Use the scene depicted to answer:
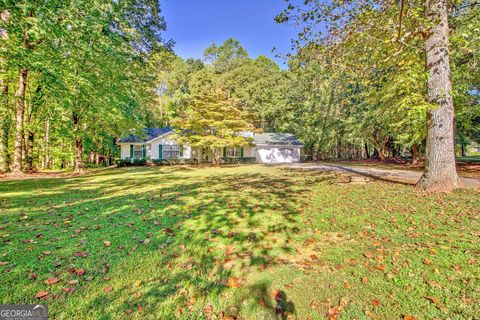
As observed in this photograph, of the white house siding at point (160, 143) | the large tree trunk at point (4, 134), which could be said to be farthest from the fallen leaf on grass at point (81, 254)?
the white house siding at point (160, 143)

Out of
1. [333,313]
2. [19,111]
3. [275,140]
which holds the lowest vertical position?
[333,313]

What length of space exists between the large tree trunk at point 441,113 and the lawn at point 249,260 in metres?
0.83

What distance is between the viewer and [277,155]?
3020 centimetres

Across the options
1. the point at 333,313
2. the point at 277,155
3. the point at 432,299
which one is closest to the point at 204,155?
the point at 277,155

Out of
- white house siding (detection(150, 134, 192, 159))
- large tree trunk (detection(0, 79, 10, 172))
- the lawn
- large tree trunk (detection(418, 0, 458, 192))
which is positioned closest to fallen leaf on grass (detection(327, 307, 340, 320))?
the lawn

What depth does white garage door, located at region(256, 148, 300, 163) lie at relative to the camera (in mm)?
29734

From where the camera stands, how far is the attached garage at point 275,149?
97.3 feet

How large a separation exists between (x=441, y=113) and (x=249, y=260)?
7.40 metres

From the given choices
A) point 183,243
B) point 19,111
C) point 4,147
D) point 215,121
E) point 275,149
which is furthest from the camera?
point 275,149

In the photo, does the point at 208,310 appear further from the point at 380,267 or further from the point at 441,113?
the point at 441,113

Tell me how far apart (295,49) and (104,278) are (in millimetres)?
8313

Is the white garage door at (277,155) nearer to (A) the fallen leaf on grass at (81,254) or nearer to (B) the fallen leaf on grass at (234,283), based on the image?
(A) the fallen leaf on grass at (81,254)

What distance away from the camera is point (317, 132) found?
3162cm

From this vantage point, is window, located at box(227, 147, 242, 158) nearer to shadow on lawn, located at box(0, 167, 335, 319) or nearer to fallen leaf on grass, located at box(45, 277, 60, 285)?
shadow on lawn, located at box(0, 167, 335, 319)
